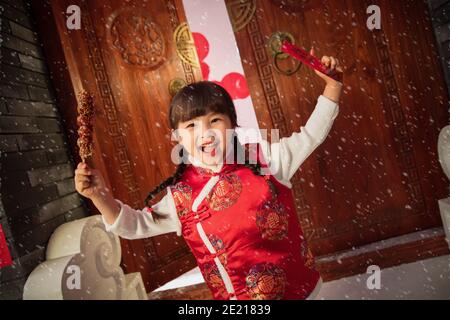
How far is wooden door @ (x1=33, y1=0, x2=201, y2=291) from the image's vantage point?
3137mm

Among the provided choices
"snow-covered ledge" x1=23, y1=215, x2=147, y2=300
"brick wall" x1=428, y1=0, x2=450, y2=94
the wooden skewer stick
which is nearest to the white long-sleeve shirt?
the wooden skewer stick

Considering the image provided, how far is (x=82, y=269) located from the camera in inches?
93.0

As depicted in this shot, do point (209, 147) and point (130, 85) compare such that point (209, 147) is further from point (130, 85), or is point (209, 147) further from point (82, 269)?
point (130, 85)

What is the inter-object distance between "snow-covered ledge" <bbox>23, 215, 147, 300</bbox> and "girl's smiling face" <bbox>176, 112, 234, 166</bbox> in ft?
4.57

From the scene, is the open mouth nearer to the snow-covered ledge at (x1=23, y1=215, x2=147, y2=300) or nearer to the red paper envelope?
the red paper envelope

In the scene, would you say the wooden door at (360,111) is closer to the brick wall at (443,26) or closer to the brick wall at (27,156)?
the brick wall at (443,26)

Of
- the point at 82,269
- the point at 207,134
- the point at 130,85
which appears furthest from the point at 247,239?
the point at 130,85

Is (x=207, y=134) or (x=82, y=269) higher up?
(x=207, y=134)

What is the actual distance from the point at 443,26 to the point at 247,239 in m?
2.61

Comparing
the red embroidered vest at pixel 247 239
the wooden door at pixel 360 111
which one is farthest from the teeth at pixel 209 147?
the wooden door at pixel 360 111

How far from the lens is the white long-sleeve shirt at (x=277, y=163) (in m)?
1.64

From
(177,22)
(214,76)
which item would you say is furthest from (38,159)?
(214,76)

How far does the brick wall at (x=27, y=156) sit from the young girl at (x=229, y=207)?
1245 mm

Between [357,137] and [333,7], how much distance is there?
4.07 ft
